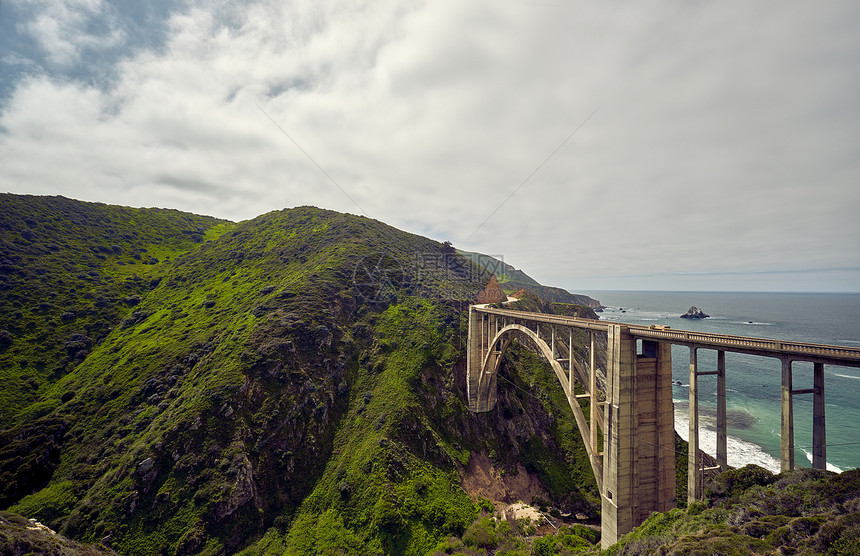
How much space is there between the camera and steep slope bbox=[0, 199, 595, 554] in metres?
26.9

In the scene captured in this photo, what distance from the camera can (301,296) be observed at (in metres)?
46.7

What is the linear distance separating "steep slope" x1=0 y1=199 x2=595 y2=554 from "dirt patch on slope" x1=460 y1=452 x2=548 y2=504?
98cm

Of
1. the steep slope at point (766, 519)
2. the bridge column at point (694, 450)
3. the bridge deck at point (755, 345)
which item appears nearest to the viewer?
the steep slope at point (766, 519)

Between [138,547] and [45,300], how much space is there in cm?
4059

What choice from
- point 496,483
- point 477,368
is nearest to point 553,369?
point 477,368

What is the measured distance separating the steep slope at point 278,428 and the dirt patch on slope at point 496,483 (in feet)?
3.21

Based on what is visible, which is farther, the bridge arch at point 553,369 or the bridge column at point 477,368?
the bridge column at point 477,368

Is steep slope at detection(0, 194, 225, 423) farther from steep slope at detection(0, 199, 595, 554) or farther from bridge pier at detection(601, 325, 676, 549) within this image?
bridge pier at detection(601, 325, 676, 549)

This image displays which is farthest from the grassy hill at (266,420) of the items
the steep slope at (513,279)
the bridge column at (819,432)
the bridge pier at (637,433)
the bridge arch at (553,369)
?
the steep slope at (513,279)

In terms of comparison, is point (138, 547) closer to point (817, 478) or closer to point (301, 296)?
point (301, 296)

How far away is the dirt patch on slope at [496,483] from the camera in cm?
3422

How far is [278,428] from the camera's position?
109 feet

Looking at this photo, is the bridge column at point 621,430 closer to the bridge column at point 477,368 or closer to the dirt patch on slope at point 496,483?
the dirt patch on slope at point 496,483

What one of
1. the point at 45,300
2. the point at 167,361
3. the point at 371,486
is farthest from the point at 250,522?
the point at 45,300
